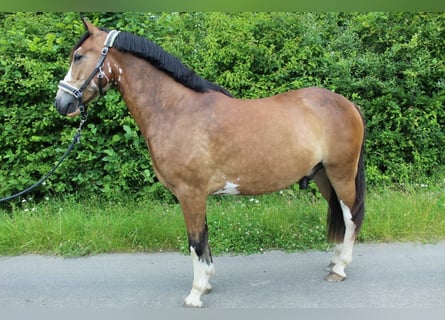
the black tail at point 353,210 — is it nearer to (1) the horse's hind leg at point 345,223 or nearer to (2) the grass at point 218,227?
(1) the horse's hind leg at point 345,223

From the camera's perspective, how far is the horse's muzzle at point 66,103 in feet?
9.41

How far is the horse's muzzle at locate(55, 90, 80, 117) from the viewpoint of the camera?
2867 millimetres

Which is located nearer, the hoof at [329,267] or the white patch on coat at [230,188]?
the white patch on coat at [230,188]

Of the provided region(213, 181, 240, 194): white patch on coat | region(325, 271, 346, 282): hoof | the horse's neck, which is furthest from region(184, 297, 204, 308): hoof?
the horse's neck

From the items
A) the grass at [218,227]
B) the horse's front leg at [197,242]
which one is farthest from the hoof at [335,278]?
the horse's front leg at [197,242]

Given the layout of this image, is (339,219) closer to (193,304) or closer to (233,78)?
(193,304)

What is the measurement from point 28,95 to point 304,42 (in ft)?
12.1

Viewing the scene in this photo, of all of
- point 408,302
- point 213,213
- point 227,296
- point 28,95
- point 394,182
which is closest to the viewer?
point 408,302

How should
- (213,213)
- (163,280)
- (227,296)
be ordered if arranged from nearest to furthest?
(227,296)
(163,280)
(213,213)

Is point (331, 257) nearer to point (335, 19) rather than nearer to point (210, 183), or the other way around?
point (210, 183)

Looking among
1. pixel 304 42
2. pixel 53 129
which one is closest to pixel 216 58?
pixel 304 42

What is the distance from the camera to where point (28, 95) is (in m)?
4.90

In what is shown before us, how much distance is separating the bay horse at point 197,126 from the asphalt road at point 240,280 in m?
0.41

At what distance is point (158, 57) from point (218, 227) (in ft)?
6.91
